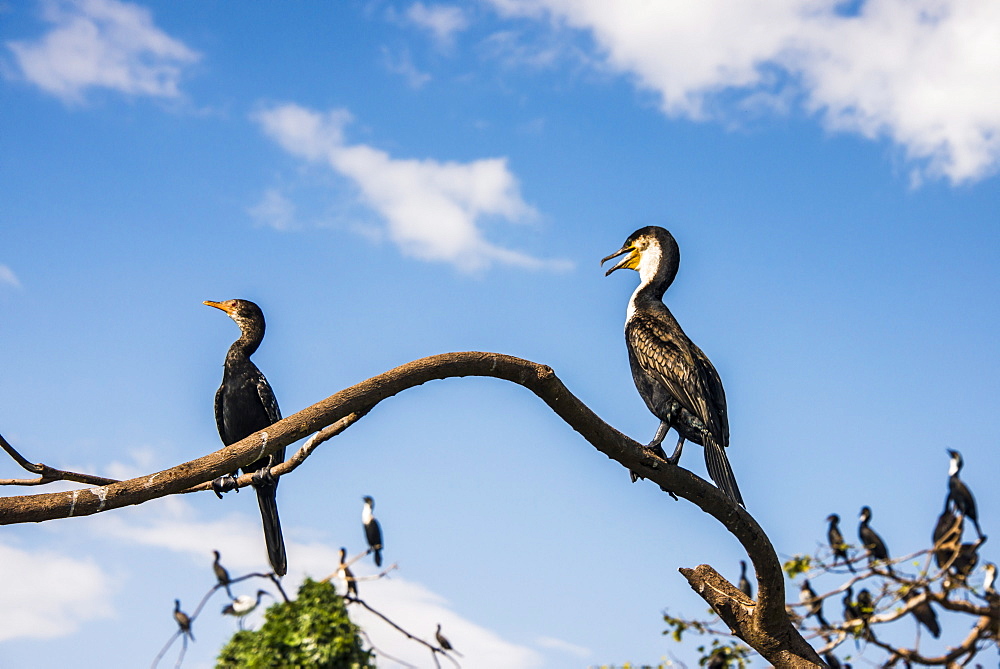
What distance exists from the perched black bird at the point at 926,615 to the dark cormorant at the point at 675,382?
247cm

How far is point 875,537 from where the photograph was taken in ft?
25.3

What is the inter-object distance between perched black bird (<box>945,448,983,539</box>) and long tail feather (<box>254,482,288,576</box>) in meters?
4.85

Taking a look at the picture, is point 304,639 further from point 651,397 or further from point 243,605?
point 651,397

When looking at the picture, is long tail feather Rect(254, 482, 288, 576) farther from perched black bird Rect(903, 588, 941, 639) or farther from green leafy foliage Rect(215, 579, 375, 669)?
perched black bird Rect(903, 588, 941, 639)

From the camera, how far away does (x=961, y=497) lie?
6773mm

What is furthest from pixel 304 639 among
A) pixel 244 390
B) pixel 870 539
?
pixel 870 539

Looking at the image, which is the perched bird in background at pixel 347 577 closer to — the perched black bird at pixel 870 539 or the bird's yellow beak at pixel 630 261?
the bird's yellow beak at pixel 630 261

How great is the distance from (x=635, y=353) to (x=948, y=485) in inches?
133

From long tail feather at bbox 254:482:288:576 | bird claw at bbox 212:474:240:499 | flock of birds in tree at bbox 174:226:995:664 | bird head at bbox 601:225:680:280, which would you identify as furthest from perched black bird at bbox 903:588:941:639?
bird claw at bbox 212:474:240:499

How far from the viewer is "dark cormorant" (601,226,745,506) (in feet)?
15.5

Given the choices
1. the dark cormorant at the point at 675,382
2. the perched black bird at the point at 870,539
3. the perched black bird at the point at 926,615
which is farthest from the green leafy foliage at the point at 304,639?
the perched black bird at the point at 870,539

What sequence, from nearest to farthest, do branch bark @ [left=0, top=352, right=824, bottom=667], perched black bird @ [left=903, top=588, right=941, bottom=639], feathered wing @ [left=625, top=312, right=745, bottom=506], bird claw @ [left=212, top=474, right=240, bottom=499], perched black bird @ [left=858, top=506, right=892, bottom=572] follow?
branch bark @ [left=0, top=352, right=824, bottom=667]
feathered wing @ [left=625, top=312, right=745, bottom=506]
bird claw @ [left=212, top=474, right=240, bottom=499]
perched black bird @ [left=903, top=588, right=941, bottom=639]
perched black bird @ [left=858, top=506, right=892, bottom=572]

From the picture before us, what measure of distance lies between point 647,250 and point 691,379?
1064 mm

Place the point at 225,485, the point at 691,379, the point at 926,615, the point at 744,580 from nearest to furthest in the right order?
the point at 691,379, the point at 225,485, the point at 926,615, the point at 744,580
